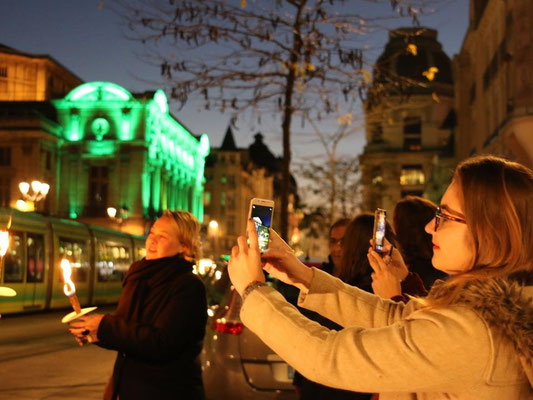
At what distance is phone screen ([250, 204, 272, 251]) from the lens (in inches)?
90.8

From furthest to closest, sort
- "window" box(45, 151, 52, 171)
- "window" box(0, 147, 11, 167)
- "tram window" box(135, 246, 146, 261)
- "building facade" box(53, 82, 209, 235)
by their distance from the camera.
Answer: "building facade" box(53, 82, 209, 235) < "window" box(45, 151, 52, 171) < "window" box(0, 147, 11, 167) < "tram window" box(135, 246, 146, 261)

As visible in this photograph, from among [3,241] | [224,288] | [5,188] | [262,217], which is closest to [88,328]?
[3,241]

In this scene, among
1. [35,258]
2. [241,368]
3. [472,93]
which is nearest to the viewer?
[241,368]

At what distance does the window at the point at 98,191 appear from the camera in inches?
2729

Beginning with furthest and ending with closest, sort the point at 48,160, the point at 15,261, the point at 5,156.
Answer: the point at 48,160
the point at 5,156
the point at 15,261

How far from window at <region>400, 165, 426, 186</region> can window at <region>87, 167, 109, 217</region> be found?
33.4 meters

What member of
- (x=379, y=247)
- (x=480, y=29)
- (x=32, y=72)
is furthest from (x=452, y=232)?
(x=32, y=72)

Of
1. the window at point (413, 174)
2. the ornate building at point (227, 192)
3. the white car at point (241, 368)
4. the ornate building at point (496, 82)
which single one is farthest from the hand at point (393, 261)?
the ornate building at point (227, 192)

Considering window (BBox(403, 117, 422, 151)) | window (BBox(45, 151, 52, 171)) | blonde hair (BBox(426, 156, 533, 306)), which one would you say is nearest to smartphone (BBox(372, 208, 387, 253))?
blonde hair (BBox(426, 156, 533, 306))

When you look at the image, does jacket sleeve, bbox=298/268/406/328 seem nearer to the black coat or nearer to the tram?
the black coat

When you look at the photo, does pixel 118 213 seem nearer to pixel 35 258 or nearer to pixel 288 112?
pixel 35 258

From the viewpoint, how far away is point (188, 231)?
4.46 metres

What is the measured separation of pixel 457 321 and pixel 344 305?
890 mm

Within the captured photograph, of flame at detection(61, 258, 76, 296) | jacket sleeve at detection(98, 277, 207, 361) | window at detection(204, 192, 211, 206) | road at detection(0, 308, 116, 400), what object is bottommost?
road at detection(0, 308, 116, 400)
